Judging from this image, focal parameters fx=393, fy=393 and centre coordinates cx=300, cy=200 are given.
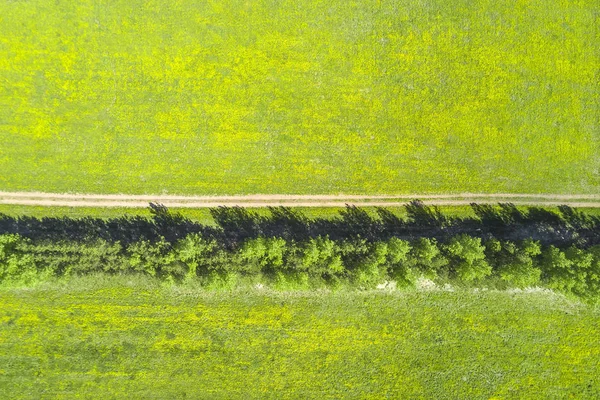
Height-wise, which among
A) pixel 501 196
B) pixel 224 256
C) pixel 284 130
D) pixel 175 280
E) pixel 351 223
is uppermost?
pixel 284 130

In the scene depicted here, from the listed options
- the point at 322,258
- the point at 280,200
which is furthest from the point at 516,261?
the point at 280,200

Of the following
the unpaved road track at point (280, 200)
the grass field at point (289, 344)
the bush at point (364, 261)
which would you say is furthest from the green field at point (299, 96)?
the grass field at point (289, 344)

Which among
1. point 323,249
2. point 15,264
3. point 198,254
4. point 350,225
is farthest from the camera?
point 350,225

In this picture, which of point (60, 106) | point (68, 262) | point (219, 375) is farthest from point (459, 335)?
point (60, 106)

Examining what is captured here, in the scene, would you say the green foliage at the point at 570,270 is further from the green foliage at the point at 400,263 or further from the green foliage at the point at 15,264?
the green foliage at the point at 15,264

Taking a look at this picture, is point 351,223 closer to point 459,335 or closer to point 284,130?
point 284,130

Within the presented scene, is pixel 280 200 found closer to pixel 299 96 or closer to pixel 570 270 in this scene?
pixel 299 96
